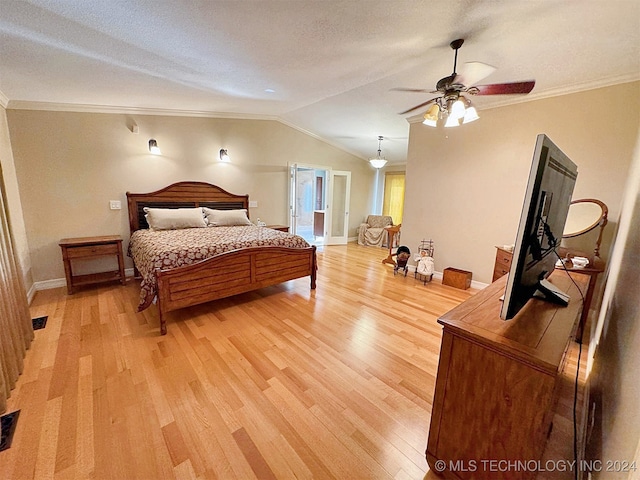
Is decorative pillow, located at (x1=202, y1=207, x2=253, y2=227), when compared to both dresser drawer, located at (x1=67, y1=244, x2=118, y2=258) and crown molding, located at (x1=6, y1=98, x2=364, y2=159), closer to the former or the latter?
dresser drawer, located at (x1=67, y1=244, x2=118, y2=258)

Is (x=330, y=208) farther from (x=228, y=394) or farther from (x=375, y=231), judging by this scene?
(x=228, y=394)

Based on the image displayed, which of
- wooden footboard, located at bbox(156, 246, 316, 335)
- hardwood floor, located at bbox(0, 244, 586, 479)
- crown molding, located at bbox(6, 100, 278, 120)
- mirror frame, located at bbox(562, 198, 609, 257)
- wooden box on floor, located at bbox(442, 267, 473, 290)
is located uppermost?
crown molding, located at bbox(6, 100, 278, 120)

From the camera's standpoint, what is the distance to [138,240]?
11.0 ft

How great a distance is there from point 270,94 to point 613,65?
3.50 m

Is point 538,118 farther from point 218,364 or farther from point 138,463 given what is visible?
point 138,463

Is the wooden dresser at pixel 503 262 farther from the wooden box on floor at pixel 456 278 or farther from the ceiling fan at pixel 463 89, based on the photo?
the ceiling fan at pixel 463 89

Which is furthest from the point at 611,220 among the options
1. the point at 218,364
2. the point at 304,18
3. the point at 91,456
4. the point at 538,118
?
the point at 91,456

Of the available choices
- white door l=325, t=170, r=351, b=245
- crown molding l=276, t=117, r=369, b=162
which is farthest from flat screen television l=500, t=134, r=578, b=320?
white door l=325, t=170, r=351, b=245

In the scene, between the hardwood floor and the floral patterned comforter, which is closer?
the hardwood floor

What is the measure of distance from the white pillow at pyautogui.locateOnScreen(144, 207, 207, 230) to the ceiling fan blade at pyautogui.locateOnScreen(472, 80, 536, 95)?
3692mm

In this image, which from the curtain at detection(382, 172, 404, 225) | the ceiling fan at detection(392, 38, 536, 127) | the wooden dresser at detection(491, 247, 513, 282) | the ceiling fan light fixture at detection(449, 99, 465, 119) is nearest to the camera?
the ceiling fan at detection(392, 38, 536, 127)

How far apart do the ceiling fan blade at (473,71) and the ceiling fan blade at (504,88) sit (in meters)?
0.18

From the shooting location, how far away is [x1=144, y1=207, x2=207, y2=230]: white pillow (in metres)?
3.70

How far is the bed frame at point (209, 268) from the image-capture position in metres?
2.52
